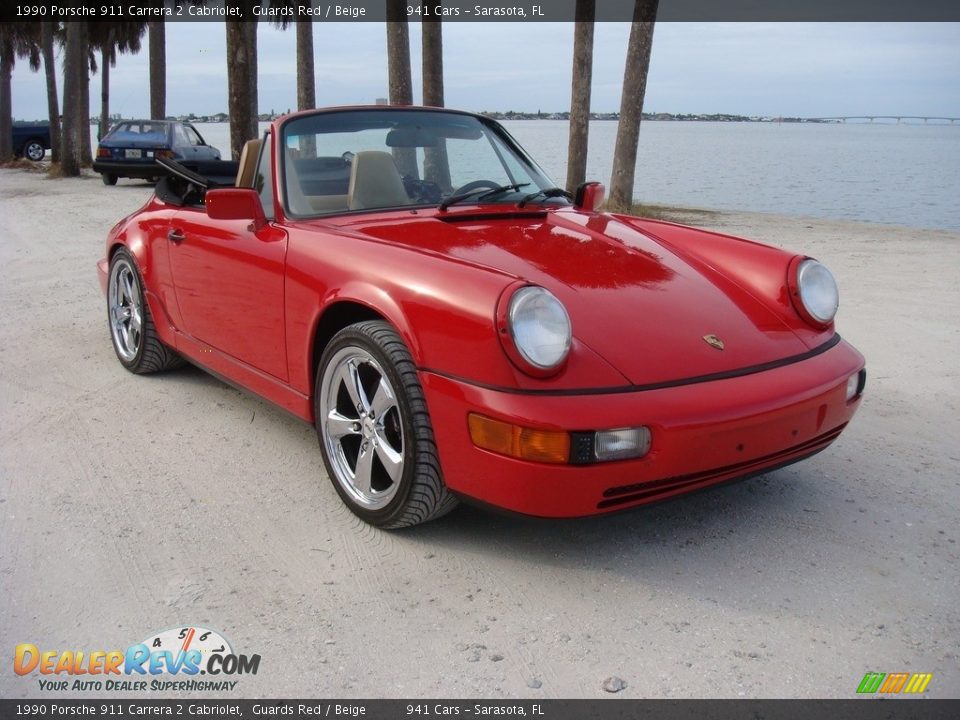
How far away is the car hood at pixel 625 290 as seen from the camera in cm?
271

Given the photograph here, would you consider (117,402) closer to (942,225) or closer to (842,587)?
(842,587)

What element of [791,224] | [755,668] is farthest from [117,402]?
[791,224]

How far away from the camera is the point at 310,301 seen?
3186 mm

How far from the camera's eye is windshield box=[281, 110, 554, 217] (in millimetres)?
3648

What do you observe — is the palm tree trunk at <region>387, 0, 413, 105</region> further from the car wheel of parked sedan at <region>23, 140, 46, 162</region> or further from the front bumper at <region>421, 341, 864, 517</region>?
the car wheel of parked sedan at <region>23, 140, 46, 162</region>

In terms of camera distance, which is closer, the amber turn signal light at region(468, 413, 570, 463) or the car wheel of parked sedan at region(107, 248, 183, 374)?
the amber turn signal light at region(468, 413, 570, 463)

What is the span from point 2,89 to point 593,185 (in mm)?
30329

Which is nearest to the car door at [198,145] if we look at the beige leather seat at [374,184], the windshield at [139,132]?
the windshield at [139,132]

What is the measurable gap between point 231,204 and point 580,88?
447 inches

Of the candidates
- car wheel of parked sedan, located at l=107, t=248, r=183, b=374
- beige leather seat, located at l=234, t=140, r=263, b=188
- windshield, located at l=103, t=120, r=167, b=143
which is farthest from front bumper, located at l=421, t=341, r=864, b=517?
windshield, located at l=103, t=120, r=167, b=143

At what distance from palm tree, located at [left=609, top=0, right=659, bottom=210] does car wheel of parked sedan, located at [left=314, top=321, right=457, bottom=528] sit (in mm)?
10144

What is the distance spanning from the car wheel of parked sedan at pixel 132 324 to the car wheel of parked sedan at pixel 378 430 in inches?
71.6

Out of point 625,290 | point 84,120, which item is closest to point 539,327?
point 625,290

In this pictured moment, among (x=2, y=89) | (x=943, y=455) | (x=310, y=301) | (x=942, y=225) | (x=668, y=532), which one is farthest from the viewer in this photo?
(x=2, y=89)
